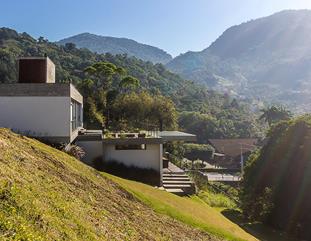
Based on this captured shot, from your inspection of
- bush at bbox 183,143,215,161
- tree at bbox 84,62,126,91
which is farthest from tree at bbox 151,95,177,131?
bush at bbox 183,143,215,161

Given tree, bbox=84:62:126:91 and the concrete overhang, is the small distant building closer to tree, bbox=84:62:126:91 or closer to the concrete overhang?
tree, bbox=84:62:126:91

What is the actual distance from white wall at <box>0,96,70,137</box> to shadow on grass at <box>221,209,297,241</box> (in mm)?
10177

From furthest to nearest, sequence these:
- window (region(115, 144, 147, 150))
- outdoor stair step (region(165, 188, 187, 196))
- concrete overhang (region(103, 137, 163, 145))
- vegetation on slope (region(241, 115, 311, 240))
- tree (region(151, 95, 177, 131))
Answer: tree (region(151, 95, 177, 131)) → vegetation on slope (region(241, 115, 311, 240)) → outdoor stair step (region(165, 188, 187, 196)) → window (region(115, 144, 147, 150)) → concrete overhang (region(103, 137, 163, 145))

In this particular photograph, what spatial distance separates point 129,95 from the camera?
1796 inches

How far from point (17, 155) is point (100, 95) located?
33832 mm

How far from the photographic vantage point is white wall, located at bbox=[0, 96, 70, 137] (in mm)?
16797

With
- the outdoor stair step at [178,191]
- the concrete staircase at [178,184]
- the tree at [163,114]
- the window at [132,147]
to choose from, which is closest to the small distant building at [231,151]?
the tree at [163,114]

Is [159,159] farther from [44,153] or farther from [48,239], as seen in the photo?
[48,239]

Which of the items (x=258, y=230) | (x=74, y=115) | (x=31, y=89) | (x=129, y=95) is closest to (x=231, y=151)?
(x=129, y=95)

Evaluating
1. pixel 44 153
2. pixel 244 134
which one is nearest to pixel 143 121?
pixel 44 153

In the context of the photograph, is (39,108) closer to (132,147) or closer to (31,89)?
(31,89)

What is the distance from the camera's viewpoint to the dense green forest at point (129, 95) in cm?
4212

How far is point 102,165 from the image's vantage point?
1894cm

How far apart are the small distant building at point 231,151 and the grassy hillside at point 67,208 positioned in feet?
183
